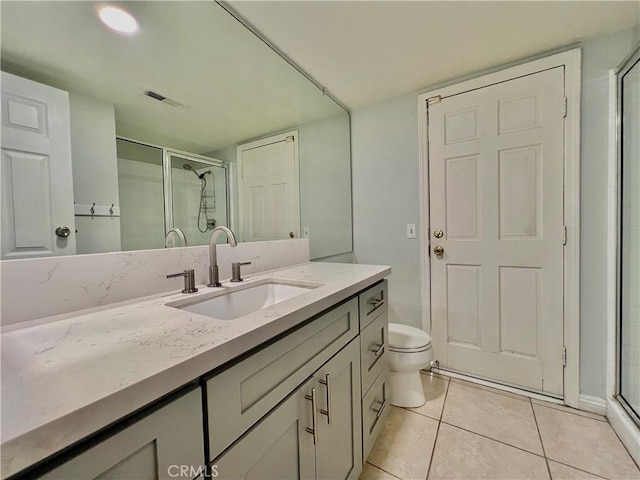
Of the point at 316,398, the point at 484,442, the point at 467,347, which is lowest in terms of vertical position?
the point at 484,442

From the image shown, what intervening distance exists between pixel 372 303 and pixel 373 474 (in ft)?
2.48

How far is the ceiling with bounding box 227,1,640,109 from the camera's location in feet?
4.15

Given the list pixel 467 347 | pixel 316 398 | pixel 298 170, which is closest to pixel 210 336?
pixel 316 398

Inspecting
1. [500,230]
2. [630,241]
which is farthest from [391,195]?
[630,241]

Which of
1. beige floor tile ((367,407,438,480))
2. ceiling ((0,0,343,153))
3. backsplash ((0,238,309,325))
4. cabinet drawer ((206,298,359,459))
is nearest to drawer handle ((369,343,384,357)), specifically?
cabinet drawer ((206,298,359,459))

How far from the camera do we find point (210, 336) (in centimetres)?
58

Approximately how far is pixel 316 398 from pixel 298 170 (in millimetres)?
1452

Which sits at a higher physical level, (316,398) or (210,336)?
(210,336)

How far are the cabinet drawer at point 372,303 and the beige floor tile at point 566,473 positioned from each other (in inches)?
38.3

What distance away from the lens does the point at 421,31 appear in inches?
55.8

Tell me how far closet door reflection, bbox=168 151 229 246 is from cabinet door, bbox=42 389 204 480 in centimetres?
79

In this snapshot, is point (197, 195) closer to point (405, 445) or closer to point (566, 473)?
point (405, 445)

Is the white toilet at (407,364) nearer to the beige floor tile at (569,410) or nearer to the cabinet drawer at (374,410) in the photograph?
the cabinet drawer at (374,410)

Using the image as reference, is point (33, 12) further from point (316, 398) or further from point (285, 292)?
point (316, 398)
